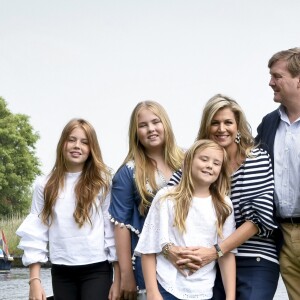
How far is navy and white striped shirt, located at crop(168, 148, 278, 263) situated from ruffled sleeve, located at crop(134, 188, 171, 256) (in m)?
0.18

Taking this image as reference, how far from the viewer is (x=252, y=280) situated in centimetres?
455

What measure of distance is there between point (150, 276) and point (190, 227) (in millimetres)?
343

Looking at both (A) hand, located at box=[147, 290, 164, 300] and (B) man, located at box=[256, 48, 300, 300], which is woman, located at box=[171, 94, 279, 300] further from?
(A) hand, located at box=[147, 290, 164, 300]

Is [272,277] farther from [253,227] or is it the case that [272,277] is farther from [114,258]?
[114,258]

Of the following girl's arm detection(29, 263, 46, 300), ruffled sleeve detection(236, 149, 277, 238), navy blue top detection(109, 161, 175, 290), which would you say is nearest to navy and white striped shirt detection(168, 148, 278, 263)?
ruffled sleeve detection(236, 149, 277, 238)

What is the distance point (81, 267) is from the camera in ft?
16.4

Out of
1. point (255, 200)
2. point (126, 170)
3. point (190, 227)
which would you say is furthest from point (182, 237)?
point (126, 170)

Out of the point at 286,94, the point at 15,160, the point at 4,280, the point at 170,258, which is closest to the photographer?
the point at 170,258

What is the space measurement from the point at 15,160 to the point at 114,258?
39242 mm

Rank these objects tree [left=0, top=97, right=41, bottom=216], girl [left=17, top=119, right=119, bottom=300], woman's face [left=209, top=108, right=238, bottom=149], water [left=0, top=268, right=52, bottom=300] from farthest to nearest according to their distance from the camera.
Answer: tree [left=0, top=97, right=41, bottom=216] < water [left=0, top=268, right=52, bottom=300] < girl [left=17, top=119, right=119, bottom=300] < woman's face [left=209, top=108, right=238, bottom=149]

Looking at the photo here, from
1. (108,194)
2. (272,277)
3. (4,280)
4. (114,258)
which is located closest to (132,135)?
(108,194)

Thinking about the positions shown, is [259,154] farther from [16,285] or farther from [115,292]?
[16,285]

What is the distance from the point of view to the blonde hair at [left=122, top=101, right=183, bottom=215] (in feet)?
16.1

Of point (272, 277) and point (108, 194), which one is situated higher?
point (108, 194)
